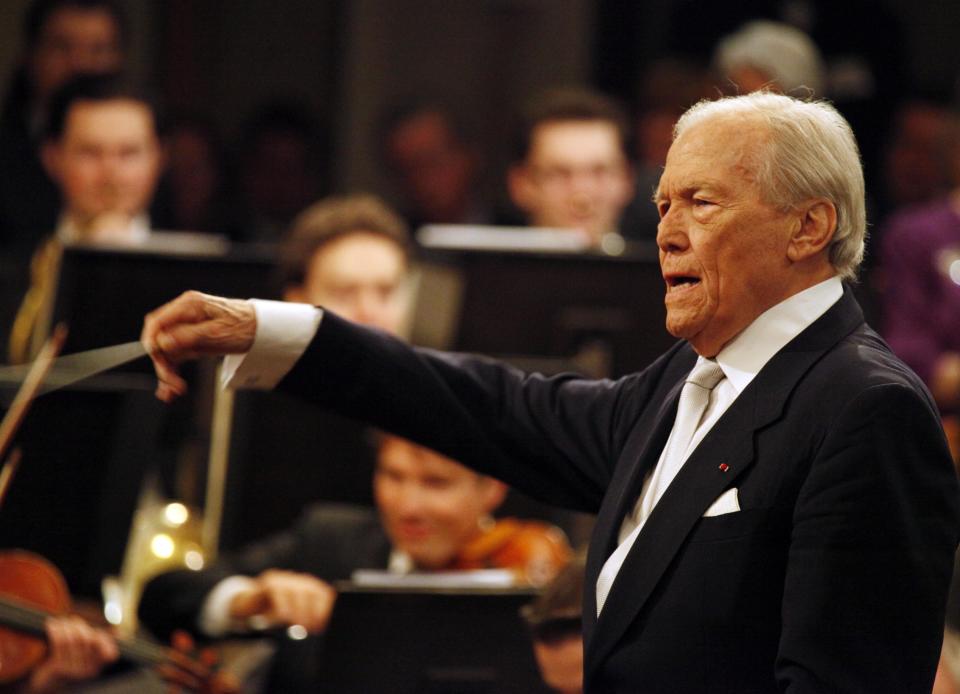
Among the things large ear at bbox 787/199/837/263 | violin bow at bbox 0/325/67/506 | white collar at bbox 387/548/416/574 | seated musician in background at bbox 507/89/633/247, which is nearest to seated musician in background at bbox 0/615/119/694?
violin bow at bbox 0/325/67/506

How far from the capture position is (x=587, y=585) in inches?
66.7

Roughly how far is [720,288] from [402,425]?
0.50m

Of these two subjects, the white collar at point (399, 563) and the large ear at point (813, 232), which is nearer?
the large ear at point (813, 232)

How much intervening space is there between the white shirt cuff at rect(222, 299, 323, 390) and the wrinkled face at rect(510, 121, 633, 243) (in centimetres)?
251

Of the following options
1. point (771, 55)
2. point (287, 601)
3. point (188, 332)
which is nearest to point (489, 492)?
point (287, 601)

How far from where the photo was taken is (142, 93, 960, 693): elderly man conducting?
1.46 meters

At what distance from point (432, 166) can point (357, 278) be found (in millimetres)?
2111

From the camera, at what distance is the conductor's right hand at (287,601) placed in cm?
271

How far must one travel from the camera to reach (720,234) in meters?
1.60

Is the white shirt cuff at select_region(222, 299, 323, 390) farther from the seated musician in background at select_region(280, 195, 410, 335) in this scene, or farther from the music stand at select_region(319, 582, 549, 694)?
the seated musician in background at select_region(280, 195, 410, 335)

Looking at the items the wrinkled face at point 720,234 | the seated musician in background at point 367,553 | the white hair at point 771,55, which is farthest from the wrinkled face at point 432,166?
the wrinkled face at point 720,234

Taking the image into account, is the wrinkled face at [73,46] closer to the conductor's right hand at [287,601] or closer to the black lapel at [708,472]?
the conductor's right hand at [287,601]

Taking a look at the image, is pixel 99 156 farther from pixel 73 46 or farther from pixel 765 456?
pixel 765 456

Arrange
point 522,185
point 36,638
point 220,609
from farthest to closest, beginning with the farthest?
1. point 522,185
2. point 220,609
3. point 36,638
